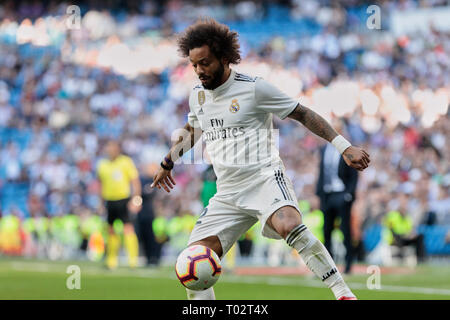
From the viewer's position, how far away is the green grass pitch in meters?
8.84

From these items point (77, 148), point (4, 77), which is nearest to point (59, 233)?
point (77, 148)

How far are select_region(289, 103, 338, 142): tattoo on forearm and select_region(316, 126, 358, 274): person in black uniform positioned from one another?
6.19 metres

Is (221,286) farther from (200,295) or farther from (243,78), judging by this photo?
(243,78)

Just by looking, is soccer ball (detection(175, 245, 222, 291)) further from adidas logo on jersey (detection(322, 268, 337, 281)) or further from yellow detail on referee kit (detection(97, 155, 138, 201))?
yellow detail on referee kit (detection(97, 155, 138, 201))

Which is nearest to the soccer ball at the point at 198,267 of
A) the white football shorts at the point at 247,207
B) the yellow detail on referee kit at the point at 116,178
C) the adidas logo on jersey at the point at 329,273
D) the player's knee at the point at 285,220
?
the white football shorts at the point at 247,207

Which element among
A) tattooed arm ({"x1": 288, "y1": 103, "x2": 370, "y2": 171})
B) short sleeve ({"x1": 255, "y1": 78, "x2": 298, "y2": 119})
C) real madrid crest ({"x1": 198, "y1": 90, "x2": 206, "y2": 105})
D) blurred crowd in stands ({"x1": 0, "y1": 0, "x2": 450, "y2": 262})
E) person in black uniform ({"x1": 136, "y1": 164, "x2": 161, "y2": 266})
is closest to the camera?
tattooed arm ({"x1": 288, "y1": 103, "x2": 370, "y2": 171})

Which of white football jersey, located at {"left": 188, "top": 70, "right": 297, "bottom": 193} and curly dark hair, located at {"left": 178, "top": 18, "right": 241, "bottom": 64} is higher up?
curly dark hair, located at {"left": 178, "top": 18, "right": 241, "bottom": 64}

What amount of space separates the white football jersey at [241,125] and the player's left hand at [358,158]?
1.94 ft

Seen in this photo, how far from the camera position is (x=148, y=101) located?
1114 inches

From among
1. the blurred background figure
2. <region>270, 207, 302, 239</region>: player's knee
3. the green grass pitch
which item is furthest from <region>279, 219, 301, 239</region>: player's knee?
the blurred background figure

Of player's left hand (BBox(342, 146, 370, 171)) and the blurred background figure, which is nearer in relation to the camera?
player's left hand (BBox(342, 146, 370, 171))

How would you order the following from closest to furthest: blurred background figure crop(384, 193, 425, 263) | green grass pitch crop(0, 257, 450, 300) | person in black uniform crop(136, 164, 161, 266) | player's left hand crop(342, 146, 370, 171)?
player's left hand crop(342, 146, 370, 171) → green grass pitch crop(0, 257, 450, 300) → person in black uniform crop(136, 164, 161, 266) → blurred background figure crop(384, 193, 425, 263)

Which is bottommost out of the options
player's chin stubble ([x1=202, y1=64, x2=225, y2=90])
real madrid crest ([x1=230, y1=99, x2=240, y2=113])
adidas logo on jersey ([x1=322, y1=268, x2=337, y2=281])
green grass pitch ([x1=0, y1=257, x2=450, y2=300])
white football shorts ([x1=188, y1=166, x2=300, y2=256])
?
adidas logo on jersey ([x1=322, y1=268, x2=337, y2=281])
